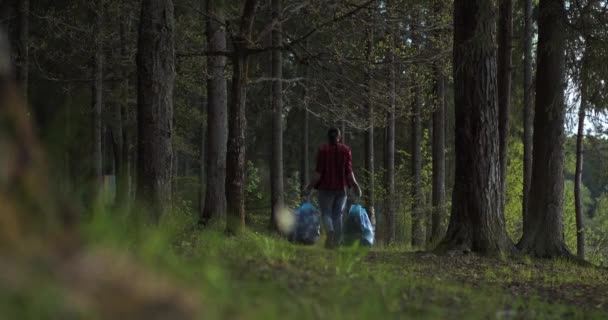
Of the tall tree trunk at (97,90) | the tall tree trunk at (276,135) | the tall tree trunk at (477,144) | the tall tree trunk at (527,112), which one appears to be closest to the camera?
the tall tree trunk at (477,144)

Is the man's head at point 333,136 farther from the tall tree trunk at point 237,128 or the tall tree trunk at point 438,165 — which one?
the tall tree trunk at point 438,165

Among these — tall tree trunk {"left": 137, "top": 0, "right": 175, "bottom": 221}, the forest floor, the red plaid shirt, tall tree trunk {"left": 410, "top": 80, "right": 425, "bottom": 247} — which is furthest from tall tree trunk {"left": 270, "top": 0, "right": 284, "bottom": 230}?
the forest floor

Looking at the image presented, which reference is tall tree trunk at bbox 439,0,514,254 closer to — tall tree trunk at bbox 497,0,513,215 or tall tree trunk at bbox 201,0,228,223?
tall tree trunk at bbox 497,0,513,215

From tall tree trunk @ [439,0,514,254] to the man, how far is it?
1.79 m

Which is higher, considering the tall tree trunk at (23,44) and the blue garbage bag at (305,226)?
the tall tree trunk at (23,44)

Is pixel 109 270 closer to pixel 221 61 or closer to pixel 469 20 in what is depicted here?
pixel 469 20

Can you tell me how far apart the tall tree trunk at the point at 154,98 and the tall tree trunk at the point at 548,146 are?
22.3 ft

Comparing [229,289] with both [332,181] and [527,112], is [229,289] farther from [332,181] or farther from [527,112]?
[527,112]

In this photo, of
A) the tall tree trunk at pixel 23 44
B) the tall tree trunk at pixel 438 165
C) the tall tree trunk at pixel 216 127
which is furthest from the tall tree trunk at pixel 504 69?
the tall tree trunk at pixel 23 44

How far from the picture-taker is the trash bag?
11.1m

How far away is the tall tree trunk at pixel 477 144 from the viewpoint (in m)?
11.0

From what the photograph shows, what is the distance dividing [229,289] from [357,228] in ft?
27.3

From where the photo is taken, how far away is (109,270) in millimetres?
1912

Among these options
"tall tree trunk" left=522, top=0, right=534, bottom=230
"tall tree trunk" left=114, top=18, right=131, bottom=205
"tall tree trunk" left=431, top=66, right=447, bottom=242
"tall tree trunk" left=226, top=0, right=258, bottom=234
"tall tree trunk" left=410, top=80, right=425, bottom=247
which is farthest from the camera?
"tall tree trunk" left=410, top=80, right=425, bottom=247
